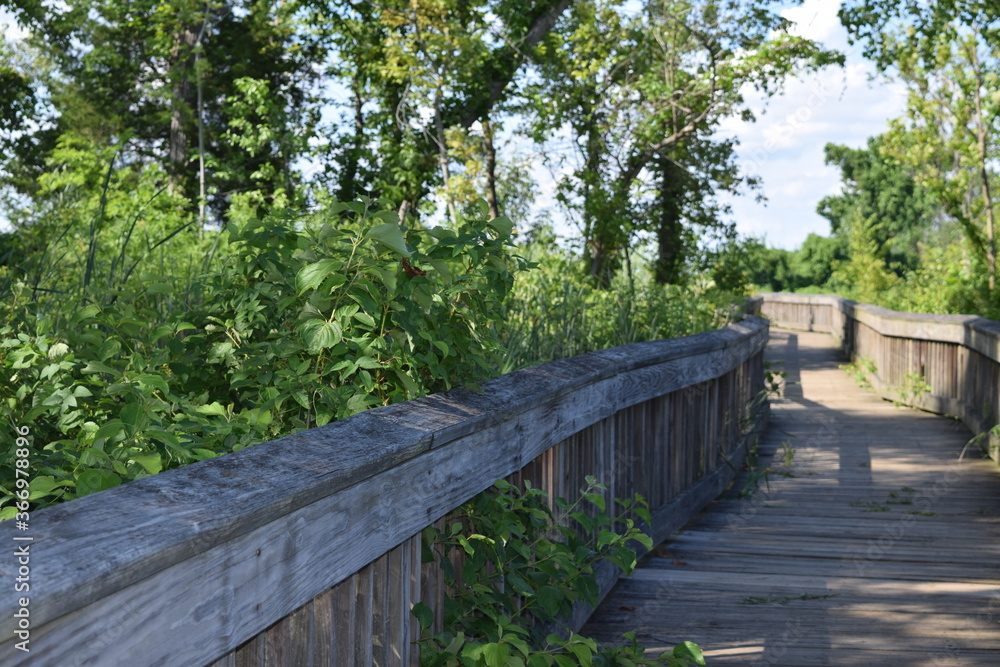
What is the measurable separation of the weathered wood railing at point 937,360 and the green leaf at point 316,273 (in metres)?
5.54

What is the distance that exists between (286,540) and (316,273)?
901mm

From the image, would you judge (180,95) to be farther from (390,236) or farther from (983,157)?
(390,236)

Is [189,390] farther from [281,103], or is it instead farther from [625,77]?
[281,103]

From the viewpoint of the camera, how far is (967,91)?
14461 mm

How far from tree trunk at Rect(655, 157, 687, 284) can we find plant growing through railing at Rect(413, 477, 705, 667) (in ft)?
39.7

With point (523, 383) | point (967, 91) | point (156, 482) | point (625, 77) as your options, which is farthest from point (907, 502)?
point (967, 91)

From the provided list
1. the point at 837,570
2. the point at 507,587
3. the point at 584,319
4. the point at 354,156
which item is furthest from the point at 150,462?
the point at 354,156

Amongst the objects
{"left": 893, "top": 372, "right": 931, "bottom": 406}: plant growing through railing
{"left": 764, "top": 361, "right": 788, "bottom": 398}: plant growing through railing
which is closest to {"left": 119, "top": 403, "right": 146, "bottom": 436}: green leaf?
{"left": 764, "top": 361, "right": 788, "bottom": 398}: plant growing through railing

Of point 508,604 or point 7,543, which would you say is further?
point 508,604

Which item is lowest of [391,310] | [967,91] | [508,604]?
[508,604]

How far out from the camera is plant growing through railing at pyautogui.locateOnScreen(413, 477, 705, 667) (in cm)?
201

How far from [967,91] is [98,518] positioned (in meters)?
16.0

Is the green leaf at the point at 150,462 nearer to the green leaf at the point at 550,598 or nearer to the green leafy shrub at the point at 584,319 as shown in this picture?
the green leaf at the point at 550,598

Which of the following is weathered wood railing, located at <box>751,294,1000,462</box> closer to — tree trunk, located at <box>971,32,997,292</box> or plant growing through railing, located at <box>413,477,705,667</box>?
tree trunk, located at <box>971,32,997,292</box>
